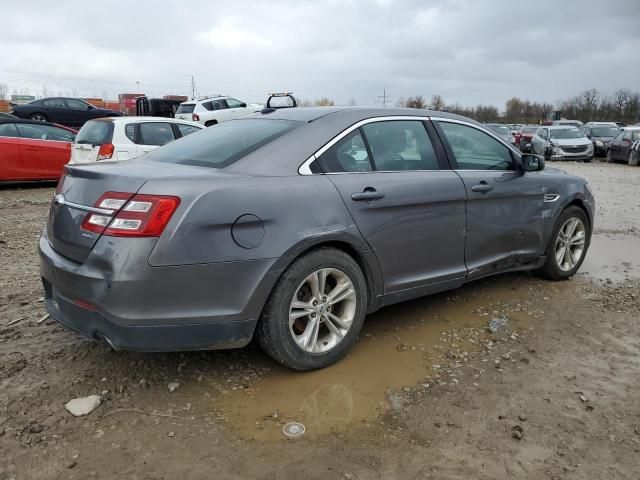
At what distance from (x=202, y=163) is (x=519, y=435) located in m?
2.25

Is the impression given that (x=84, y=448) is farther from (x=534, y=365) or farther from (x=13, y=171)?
(x=13, y=171)

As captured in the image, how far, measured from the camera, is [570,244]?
523cm

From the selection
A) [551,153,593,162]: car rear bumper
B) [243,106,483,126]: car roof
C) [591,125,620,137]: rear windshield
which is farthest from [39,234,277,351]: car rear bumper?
[591,125,620,137]: rear windshield

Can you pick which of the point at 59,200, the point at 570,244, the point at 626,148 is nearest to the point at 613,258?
the point at 570,244

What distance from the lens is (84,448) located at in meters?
2.57

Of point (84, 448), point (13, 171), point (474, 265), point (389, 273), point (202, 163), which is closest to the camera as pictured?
point (84, 448)

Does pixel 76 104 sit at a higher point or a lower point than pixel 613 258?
higher

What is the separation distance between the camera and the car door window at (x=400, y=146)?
369 cm

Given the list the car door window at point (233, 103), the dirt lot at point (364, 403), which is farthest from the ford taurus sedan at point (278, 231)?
the car door window at point (233, 103)

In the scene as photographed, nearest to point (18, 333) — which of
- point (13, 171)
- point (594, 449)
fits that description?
point (594, 449)

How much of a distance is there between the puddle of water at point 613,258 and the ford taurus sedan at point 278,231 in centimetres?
181

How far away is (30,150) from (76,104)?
15147mm

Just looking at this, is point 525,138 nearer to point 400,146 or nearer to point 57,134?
point 57,134

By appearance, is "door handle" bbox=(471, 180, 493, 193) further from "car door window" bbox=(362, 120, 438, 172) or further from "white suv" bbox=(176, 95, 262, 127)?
"white suv" bbox=(176, 95, 262, 127)
